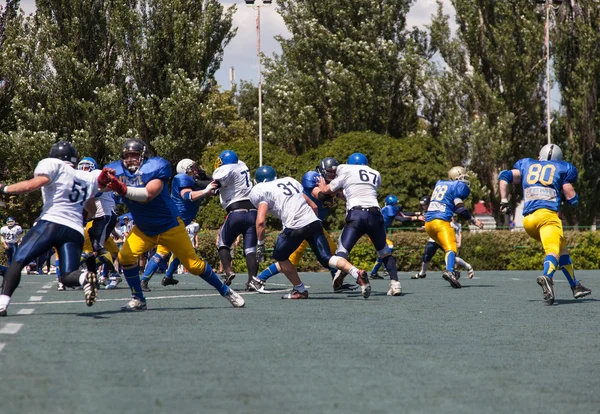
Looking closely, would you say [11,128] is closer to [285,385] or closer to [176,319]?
[176,319]

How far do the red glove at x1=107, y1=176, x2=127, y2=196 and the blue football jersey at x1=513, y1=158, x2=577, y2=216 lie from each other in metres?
5.06

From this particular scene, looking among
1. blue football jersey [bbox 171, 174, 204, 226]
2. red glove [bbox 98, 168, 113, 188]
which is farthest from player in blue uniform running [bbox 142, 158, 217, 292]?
red glove [bbox 98, 168, 113, 188]

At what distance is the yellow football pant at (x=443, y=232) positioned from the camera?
15.8 meters

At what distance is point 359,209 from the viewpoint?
12.4m

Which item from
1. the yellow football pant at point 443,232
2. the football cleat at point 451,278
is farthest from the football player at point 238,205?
the yellow football pant at point 443,232

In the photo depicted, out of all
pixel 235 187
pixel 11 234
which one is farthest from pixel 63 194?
pixel 11 234

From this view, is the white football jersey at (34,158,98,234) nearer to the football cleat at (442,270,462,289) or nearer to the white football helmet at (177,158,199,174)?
the white football helmet at (177,158,199,174)

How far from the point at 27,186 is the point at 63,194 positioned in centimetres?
46

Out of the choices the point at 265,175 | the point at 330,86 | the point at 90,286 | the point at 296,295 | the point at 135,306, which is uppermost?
the point at 330,86

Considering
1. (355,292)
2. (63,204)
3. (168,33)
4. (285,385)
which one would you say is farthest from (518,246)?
(285,385)

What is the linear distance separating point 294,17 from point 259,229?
32.1 meters

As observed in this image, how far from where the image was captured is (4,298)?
28.8 ft

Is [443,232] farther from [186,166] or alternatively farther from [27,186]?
[27,186]

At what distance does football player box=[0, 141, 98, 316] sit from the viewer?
28.7 feet
